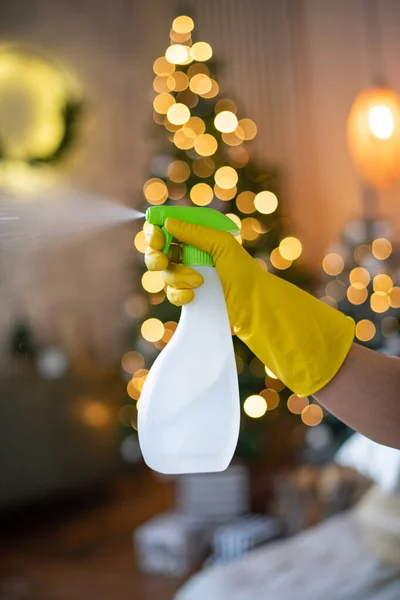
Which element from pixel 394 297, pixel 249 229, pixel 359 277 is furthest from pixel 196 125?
pixel 394 297

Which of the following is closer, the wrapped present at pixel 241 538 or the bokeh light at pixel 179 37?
the wrapped present at pixel 241 538

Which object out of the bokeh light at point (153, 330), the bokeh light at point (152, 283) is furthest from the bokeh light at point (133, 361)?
the bokeh light at point (152, 283)

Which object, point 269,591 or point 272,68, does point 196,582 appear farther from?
point 272,68

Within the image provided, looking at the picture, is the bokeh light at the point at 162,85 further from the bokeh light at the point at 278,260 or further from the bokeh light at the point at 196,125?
the bokeh light at the point at 278,260

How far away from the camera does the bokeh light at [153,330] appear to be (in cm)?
231

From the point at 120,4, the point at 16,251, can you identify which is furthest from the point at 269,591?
the point at 120,4

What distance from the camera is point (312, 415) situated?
2.46m

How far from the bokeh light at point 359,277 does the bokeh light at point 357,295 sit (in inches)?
0.6

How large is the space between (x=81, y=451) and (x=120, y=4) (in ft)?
7.39

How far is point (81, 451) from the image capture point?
281 cm

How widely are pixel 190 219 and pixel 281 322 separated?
0.52ft

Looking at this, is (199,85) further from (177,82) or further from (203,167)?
(203,167)

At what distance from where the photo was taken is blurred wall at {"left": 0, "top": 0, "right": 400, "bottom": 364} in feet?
10.5

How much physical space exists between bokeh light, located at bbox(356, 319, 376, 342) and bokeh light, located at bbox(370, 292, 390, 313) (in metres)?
0.05
